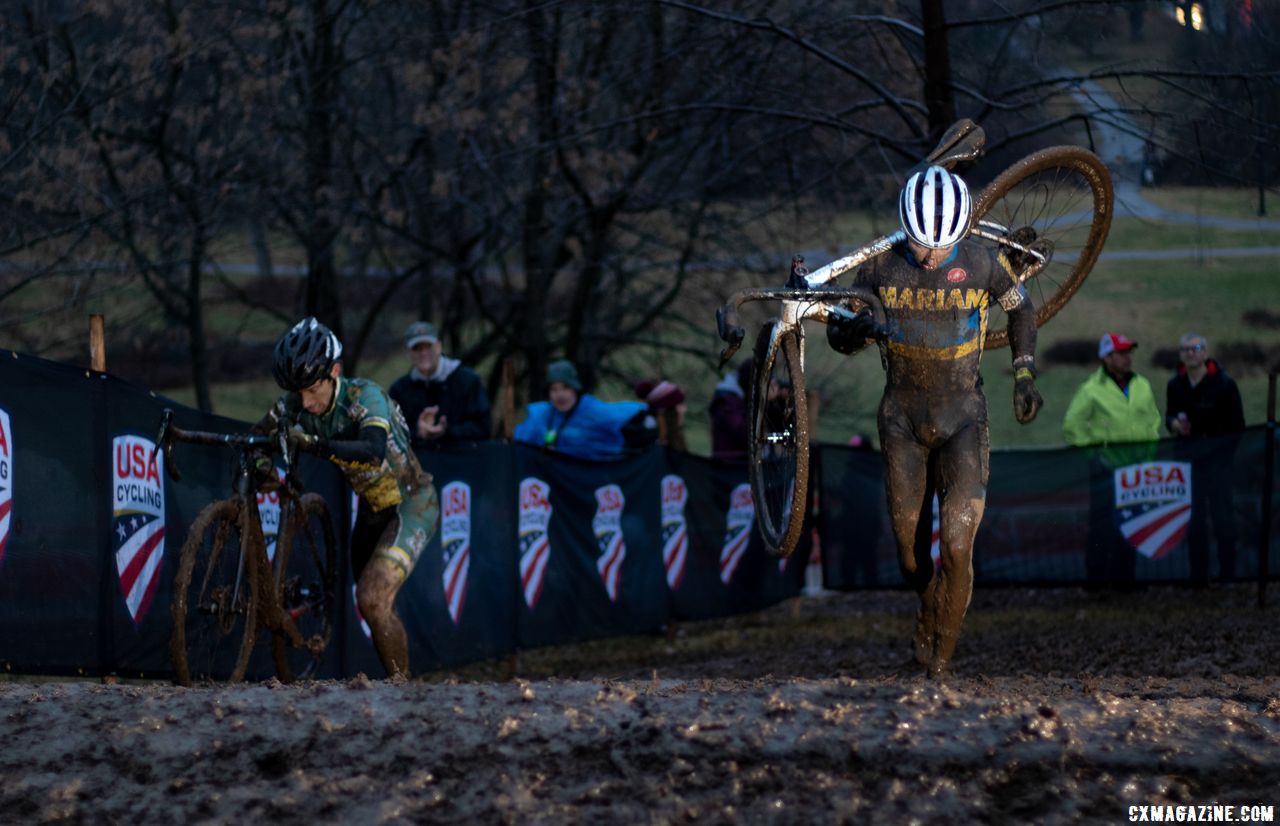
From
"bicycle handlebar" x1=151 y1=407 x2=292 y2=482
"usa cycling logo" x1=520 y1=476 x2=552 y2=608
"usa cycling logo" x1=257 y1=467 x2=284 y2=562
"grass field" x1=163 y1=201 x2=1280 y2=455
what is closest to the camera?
"bicycle handlebar" x1=151 y1=407 x2=292 y2=482

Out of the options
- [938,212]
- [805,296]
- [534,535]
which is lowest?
[534,535]

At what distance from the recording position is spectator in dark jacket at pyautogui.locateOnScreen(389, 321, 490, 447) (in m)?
11.5

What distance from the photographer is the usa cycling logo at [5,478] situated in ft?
23.4

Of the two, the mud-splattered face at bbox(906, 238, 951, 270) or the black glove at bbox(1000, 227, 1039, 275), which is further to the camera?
the black glove at bbox(1000, 227, 1039, 275)

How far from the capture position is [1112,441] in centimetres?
1489

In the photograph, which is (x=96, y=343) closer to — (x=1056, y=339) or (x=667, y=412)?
(x=667, y=412)

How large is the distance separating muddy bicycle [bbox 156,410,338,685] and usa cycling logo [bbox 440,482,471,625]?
2329 mm

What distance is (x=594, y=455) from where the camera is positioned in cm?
1372

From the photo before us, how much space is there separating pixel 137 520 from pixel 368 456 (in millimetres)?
1149

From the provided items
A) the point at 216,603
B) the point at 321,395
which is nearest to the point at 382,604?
the point at 216,603

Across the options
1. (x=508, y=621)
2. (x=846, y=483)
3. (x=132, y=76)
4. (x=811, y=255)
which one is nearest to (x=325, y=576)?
(x=508, y=621)

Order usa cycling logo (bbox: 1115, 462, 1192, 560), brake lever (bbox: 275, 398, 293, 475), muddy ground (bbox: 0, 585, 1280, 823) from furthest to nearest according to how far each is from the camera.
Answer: usa cycling logo (bbox: 1115, 462, 1192, 560)
brake lever (bbox: 275, 398, 293, 475)
muddy ground (bbox: 0, 585, 1280, 823)

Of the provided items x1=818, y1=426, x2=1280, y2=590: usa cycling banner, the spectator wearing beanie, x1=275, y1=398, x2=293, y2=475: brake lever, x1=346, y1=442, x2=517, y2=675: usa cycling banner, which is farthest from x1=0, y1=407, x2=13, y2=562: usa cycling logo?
x1=818, y1=426, x2=1280, y2=590: usa cycling banner

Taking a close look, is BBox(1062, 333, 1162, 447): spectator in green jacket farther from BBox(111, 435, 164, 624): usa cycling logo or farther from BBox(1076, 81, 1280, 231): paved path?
BBox(111, 435, 164, 624): usa cycling logo
